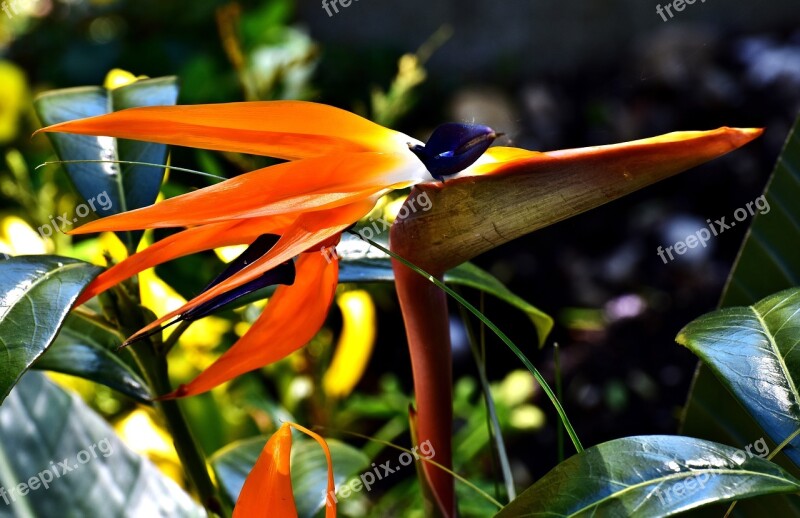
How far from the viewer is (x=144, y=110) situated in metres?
0.30

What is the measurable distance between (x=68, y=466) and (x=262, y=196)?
1.17 ft

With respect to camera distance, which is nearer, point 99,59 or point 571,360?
point 571,360

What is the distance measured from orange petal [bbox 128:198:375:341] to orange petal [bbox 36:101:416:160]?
0.02 meters

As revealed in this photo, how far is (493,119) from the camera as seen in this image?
85 centimetres

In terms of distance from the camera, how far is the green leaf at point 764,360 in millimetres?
309

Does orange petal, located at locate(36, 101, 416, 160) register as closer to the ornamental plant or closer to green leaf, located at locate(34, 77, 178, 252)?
the ornamental plant

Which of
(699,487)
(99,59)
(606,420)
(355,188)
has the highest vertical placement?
(99,59)

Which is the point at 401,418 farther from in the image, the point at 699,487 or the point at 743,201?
the point at 743,201

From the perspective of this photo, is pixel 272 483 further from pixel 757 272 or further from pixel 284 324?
pixel 757 272

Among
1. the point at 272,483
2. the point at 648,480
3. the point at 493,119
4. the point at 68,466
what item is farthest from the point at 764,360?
the point at 493,119

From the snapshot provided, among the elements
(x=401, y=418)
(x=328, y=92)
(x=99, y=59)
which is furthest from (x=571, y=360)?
(x=99, y=59)

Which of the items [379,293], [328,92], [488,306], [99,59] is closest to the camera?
[379,293]

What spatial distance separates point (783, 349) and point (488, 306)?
1281 mm

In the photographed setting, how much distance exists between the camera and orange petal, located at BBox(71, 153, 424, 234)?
291mm
